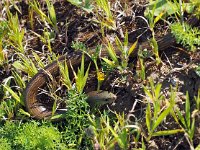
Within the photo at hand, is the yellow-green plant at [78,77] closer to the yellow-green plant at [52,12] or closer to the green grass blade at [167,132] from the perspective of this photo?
the yellow-green plant at [52,12]

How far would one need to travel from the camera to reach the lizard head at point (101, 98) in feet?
12.8

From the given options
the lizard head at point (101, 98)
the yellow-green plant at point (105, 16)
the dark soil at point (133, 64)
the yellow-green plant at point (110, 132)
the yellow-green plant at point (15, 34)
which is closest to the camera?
the yellow-green plant at point (110, 132)

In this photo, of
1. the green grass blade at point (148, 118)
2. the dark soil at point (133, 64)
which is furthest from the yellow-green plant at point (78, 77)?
the green grass blade at point (148, 118)

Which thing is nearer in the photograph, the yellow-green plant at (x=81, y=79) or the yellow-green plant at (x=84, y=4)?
the yellow-green plant at (x=81, y=79)

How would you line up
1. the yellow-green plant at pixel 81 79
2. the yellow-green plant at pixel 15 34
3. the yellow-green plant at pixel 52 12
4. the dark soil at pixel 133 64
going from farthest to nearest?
the yellow-green plant at pixel 52 12 < the yellow-green plant at pixel 15 34 < the yellow-green plant at pixel 81 79 < the dark soil at pixel 133 64

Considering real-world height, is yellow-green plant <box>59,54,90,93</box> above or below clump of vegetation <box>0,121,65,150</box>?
above

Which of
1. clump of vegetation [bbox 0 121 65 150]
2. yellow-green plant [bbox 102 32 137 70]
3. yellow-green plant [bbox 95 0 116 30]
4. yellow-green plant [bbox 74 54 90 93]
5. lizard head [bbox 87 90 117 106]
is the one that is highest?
yellow-green plant [bbox 95 0 116 30]

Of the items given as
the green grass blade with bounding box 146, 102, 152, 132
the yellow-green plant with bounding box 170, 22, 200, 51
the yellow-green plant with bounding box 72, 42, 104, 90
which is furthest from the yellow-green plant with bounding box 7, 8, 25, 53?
the green grass blade with bounding box 146, 102, 152, 132

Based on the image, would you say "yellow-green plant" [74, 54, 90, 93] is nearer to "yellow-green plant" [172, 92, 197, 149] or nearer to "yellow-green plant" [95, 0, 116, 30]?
"yellow-green plant" [95, 0, 116, 30]

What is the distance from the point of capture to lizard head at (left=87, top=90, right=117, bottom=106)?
390cm

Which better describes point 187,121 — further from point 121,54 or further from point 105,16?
point 105,16

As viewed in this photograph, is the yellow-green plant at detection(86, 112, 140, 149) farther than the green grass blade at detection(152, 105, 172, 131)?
Yes

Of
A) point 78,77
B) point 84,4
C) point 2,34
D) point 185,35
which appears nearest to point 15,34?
point 2,34

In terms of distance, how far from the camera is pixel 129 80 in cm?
395
